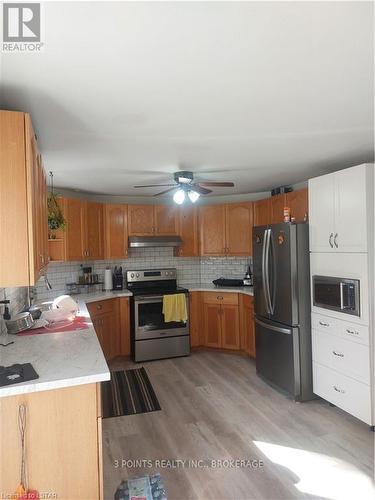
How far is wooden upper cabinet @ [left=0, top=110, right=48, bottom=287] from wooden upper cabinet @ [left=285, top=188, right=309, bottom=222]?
2866mm

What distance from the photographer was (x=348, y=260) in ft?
8.82

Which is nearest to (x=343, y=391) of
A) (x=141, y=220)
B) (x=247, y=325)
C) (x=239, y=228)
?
(x=247, y=325)

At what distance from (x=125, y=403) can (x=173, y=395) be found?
48cm

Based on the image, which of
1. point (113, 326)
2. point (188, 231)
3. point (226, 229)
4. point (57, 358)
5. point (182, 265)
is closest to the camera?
point (57, 358)

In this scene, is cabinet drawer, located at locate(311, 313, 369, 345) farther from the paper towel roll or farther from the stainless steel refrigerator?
the paper towel roll

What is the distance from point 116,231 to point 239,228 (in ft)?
5.76

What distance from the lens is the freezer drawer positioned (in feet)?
10.1

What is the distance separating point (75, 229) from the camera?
4047mm

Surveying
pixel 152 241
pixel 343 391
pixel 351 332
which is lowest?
pixel 343 391

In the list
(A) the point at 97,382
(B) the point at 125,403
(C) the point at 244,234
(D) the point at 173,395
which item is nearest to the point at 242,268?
(C) the point at 244,234

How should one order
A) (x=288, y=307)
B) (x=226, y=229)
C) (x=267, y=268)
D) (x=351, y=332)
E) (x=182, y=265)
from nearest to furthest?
(x=351, y=332) < (x=288, y=307) < (x=267, y=268) < (x=226, y=229) < (x=182, y=265)

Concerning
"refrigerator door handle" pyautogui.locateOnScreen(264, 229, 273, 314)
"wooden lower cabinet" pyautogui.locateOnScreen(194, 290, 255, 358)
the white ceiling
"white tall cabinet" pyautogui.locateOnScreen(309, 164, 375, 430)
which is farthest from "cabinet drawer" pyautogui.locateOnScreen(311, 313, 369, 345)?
the white ceiling

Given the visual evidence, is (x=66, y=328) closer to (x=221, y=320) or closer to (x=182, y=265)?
(x=221, y=320)

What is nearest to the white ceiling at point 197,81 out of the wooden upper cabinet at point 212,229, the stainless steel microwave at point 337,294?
the stainless steel microwave at point 337,294
